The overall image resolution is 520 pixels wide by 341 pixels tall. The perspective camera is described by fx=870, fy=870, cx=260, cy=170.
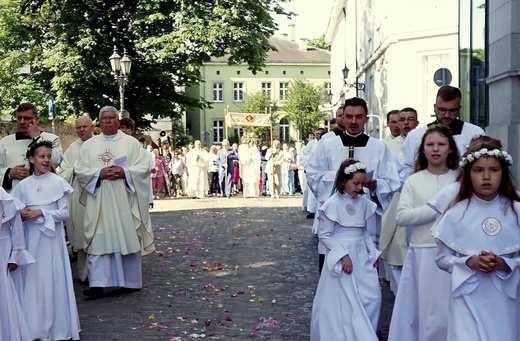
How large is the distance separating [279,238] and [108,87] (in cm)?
1823

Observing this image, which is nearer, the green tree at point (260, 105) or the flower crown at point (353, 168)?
the flower crown at point (353, 168)

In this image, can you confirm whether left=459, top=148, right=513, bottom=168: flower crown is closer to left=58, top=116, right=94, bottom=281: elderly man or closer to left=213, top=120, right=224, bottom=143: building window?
left=58, top=116, right=94, bottom=281: elderly man

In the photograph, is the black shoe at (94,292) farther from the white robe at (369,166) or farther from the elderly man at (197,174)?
the elderly man at (197,174)

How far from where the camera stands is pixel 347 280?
273 inches

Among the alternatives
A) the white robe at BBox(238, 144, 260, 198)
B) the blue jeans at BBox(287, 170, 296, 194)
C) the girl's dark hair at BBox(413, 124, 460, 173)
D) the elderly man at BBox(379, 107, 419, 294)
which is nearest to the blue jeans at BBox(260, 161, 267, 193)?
the white robe at BBox(238, 144, 260, 198)

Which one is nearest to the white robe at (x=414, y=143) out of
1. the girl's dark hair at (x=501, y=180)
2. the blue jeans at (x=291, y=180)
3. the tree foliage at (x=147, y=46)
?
the girl's dark hair at (x=501, y=180)

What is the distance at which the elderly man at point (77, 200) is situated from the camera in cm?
1142

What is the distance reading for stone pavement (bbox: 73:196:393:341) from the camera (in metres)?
8.29

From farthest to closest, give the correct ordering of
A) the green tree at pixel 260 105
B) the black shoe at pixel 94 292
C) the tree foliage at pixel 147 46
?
the green tree at pixel 260 105, the tree foliage at pixel 147 46, the black shoe at pixel 94 292

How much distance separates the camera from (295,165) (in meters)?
31.1

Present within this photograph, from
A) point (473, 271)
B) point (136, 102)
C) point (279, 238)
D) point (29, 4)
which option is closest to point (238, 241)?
point (279, 238)

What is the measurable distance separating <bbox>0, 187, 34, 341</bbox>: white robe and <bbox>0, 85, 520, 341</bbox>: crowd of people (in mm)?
11

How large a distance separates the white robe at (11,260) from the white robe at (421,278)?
290 cm

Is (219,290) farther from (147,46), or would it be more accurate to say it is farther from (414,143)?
(147,46)
